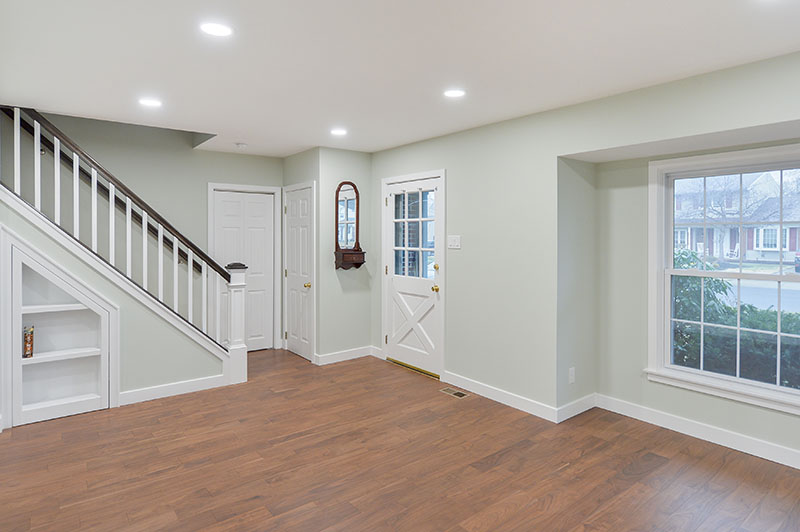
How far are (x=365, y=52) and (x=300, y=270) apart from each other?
3456 mm

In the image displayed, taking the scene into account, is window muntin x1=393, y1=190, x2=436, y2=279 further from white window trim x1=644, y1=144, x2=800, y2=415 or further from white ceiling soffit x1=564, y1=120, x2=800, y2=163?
white window trim x1=644, y1=144, x2=800, y2=415

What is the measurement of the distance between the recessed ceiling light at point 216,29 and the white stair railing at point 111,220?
7.65ft

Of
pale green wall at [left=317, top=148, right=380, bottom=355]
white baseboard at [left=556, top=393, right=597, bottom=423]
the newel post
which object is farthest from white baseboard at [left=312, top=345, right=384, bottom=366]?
white baseboard at [left=556, top=393, right=597, bottom=423]

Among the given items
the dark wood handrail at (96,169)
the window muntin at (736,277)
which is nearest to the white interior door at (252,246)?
the dark wood handrail at (96,169)

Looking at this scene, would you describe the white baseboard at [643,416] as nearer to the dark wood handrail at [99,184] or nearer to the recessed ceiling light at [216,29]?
the dark wood handrail at [99,184]

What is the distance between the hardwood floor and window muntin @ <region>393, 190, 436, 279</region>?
1.52m

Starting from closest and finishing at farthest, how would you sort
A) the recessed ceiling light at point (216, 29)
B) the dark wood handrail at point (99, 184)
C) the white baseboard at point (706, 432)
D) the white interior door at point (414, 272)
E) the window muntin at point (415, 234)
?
1. the recessed ceiling light at point (216, 29)
2. the white baseboard at point (706, 432)
3. the dark wood handrail at point (99, 184)
4. the white interior door at point (414, 272)
5. the window muntin at point (415, 234)

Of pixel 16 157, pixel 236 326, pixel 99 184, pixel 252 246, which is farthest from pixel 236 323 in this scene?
pixel 16 157

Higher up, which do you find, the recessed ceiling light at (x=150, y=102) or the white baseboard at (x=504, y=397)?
the recessed ceiling light at (x=150, y=102)

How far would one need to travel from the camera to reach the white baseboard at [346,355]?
17.2 feet

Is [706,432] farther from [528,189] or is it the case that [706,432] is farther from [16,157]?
[16,157]

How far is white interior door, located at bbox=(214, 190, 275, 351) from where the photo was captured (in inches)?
218

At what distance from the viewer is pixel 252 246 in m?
5.79

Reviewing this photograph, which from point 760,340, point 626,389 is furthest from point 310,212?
point 760,340
